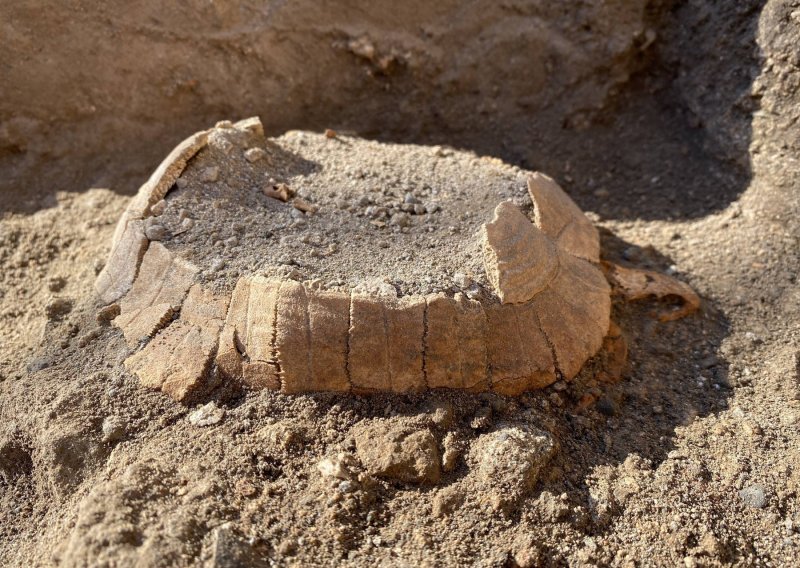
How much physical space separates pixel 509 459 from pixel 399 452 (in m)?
0.33

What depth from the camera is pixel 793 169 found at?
2963mm

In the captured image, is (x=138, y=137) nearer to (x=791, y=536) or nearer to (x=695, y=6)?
(x=695, y=6)

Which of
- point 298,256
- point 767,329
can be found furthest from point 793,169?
point 298,256

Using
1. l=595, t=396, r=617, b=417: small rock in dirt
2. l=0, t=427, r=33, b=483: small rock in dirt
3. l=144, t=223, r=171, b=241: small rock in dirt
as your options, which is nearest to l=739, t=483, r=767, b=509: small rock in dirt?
l=595, t=396, r=617, b=417: small rock in dirt

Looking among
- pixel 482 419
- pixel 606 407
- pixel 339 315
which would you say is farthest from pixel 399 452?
pixel 606 407

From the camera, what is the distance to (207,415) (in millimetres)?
2148

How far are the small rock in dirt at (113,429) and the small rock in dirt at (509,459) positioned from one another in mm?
1097

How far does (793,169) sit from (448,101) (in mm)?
1661

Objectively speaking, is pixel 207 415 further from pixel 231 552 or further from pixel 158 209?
pixel 158 209

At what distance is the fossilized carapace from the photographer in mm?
2146

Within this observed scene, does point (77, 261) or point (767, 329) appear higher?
point (77, 261)

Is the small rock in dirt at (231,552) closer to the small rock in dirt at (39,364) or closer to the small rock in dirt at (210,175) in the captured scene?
the small rock in dirt at (39,364)

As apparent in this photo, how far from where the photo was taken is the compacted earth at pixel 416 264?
2006mm

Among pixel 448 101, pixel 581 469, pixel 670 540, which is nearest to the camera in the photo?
pixel 670 540
